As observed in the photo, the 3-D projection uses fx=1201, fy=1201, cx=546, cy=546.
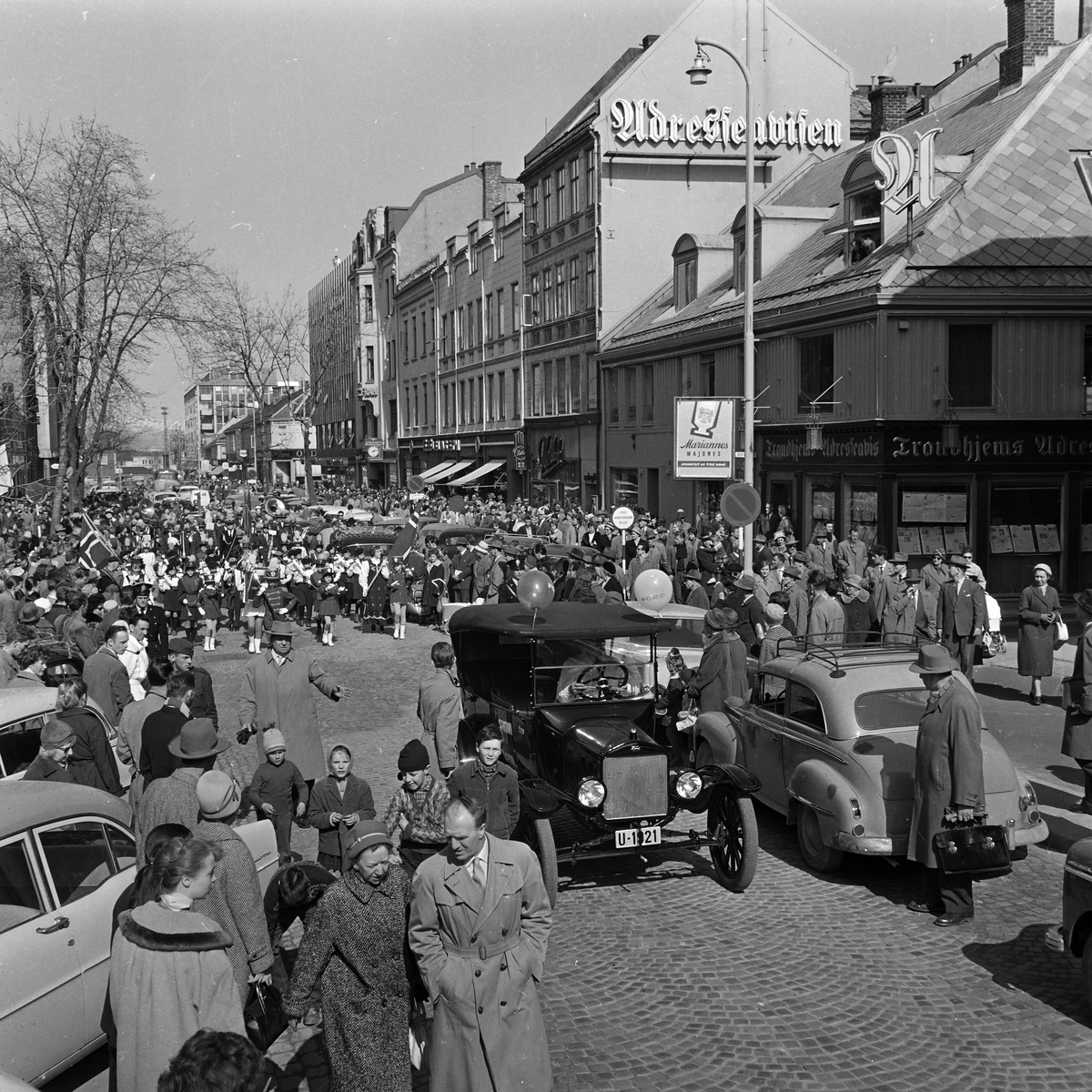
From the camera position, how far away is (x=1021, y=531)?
23.4 meters

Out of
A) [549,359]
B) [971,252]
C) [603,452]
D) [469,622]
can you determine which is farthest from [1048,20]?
[469,622]

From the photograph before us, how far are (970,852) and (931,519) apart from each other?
16667 mm

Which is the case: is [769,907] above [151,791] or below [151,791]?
below

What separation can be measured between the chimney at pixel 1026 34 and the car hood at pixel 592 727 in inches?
957

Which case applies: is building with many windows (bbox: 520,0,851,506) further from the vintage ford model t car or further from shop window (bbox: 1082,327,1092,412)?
the vintage ford model t car

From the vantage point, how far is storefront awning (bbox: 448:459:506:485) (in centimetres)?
4981

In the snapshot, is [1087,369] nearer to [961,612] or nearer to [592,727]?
[961,612]

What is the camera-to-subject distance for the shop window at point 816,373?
82.9ft

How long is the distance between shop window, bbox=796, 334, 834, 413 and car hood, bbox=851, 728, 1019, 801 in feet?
54.6

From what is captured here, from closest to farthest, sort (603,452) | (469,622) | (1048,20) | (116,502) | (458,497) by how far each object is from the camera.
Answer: (469,622) → (1048,20) → (603,452) → (458,497) → (116,502)

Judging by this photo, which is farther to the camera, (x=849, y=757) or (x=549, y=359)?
(x=549, y=359)

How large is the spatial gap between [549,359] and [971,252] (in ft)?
74.6

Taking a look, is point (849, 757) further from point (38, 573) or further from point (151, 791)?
point (38, 573)

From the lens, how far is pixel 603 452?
129ft
